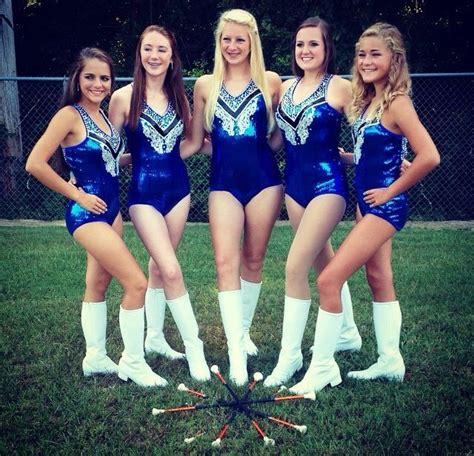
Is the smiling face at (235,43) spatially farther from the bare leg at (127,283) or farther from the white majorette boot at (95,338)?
the white majorette boot at (95,338)

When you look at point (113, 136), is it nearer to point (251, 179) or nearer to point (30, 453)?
point (251, 179)

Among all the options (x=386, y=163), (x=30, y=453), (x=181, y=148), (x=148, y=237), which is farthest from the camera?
(x=181, y=148)

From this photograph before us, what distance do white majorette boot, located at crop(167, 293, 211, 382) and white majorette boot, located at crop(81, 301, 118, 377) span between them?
0.41 metres

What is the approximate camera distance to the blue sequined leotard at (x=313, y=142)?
3291 millimetres

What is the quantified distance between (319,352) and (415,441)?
70 centimetres

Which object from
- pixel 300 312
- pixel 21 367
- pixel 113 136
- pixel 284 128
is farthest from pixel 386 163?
pixel 21 367

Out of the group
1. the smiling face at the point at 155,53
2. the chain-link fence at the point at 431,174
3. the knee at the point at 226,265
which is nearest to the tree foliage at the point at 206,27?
the chain-link fence at the point at 431,174

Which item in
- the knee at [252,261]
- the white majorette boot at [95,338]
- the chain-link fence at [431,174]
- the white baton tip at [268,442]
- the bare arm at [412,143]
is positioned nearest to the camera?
the white baton tip at [268,442]

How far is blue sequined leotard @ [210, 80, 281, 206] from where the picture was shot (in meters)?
3.44

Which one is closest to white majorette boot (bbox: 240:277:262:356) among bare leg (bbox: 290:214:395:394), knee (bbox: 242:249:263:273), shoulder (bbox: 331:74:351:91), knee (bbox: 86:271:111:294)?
knee (bbox: 242:249:263:273)

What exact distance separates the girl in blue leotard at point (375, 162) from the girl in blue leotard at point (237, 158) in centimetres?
50

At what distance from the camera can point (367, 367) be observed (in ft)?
12.0

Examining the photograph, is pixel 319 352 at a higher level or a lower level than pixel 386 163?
lower

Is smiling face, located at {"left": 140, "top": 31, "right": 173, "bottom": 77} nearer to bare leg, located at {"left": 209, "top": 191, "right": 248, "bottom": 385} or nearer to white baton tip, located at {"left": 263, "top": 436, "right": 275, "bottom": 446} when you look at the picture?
bare leg, located at {"left": 209, "top": 191, "right": 248, "bottom": 385}
